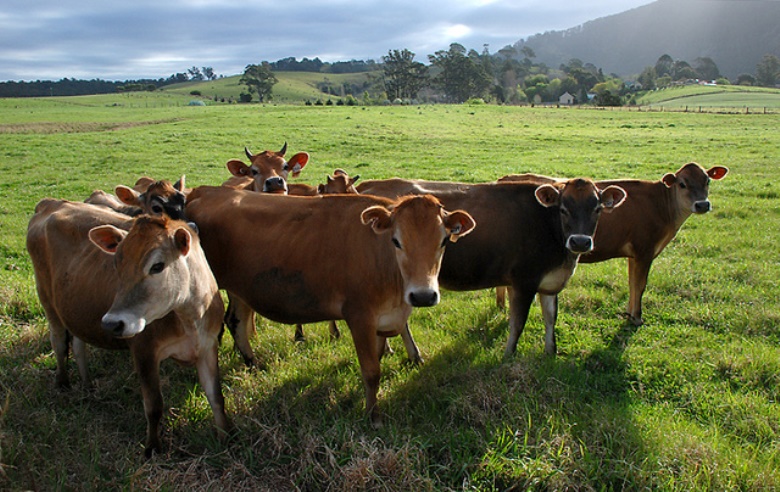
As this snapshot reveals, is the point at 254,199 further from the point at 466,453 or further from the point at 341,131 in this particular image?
the point at 341,131

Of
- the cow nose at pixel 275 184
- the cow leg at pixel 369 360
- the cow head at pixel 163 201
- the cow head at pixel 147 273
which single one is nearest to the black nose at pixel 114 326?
the cow head at pixel 147 273

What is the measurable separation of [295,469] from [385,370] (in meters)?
1.76

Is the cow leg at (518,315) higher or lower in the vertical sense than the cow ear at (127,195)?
lower

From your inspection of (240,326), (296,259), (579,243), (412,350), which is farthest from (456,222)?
(240,326)

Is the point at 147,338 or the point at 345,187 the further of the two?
the point at 345,187

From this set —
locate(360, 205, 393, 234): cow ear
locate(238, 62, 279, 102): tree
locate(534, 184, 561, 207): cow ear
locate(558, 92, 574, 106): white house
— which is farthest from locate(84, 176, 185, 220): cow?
locate(558, 92, 574, 106): white house

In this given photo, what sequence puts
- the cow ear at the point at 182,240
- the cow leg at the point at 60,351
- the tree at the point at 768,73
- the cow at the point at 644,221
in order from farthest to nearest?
the tree at the point at 768,73 → the cow at the point at 644,221 → the cow leg at the point at 60,351 → the cow ear at the point at 182,240

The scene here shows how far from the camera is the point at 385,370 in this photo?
18.0ft

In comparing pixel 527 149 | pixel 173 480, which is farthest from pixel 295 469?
pixel 527 149

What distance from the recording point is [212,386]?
4441 mm

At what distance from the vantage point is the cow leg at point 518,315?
19.1 feet

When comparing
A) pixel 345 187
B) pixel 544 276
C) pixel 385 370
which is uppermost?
pixel 345 187

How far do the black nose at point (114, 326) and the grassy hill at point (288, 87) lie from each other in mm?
103760

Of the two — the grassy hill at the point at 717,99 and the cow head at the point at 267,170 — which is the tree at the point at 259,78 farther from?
the cow head at the point at 267,170
